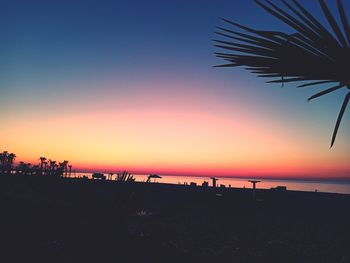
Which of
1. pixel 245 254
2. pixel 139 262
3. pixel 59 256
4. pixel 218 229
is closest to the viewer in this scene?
pixel 59 256

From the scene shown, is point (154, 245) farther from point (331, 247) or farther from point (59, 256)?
point (331, 247)

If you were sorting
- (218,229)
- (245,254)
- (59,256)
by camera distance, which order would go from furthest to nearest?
1. (218,229)
2. (245,254)
3. (59,256)

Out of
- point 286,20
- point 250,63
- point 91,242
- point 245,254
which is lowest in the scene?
point 245,254

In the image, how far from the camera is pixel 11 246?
5922mm

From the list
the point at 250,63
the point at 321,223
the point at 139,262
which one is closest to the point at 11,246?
the point at 139,262

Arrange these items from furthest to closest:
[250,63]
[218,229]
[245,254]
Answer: [218,229], [245,254], [250,63]

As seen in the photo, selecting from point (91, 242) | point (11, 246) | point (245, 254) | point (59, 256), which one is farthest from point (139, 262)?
point (245, 254)

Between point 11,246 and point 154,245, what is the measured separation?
2.92m

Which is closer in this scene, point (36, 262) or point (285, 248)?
point (36, 262)

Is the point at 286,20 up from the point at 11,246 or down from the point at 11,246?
up

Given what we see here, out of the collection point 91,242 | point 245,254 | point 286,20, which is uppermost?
point 286,20

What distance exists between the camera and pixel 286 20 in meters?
1.45

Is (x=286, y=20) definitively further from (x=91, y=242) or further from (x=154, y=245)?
(x=154, y=245)

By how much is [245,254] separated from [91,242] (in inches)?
210
